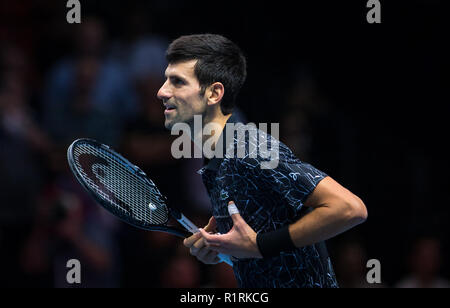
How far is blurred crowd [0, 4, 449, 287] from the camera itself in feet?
17.5

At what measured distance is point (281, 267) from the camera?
9.87ft

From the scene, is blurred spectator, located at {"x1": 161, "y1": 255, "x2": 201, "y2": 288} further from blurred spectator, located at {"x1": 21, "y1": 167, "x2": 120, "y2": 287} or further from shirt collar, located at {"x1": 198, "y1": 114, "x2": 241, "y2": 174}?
shirt collar, located at {"x1": 198, "y1": 114, "x2": 241, "y2": 174}

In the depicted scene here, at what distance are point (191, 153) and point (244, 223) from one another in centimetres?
→ 265

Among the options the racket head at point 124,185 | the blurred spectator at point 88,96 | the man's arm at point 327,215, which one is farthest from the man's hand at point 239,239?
the blurred spectator at point 88,96

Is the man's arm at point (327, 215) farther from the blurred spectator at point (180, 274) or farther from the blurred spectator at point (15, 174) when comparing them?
the blurred spectator at point (15, 174)

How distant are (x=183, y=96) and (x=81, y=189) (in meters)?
2.47

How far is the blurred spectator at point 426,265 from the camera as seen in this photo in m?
5.39

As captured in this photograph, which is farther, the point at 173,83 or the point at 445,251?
the point at 445,251

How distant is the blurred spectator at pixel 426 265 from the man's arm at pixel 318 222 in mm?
2746

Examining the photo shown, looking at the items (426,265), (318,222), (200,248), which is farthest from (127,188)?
(426,265)
